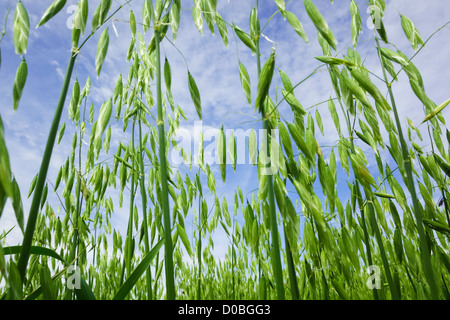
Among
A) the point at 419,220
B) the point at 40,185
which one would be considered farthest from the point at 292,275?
the point at 40,185

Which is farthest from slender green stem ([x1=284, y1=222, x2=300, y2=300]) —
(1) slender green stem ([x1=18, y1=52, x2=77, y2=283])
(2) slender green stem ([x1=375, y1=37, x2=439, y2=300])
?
(1) slender green stem ([x1=18, y1=52, x2=77, y2=283])

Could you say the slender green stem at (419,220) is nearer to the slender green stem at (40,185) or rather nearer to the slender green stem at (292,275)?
the slender green stem at (292,275)

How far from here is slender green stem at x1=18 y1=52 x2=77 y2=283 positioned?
0.53 meters

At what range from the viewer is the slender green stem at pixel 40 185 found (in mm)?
525

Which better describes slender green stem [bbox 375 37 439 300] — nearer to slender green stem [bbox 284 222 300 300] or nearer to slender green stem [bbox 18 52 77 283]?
slender green stem [bbox 284 222 300 300]

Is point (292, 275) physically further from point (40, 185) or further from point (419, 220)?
point (40, 185)

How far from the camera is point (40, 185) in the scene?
0.56m

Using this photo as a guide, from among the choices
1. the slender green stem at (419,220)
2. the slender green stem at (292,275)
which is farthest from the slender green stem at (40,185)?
the slender green stem at (419,220)

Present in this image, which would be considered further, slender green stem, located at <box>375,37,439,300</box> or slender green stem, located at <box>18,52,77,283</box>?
slender green stem, located at <box>375,37,439,300</box>

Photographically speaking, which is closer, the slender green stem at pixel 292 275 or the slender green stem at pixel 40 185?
the slender green stem at pixel 40 185
